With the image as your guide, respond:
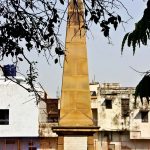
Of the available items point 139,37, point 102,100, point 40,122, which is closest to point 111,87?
point 102,100

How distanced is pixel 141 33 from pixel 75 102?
34.4ft

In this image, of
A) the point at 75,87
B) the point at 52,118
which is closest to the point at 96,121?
the point at 52,118

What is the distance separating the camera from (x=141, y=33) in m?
6.57

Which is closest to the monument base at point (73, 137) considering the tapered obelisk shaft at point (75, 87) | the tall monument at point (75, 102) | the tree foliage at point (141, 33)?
the tall monument at point (75, 102)

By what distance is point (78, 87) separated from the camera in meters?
17.1

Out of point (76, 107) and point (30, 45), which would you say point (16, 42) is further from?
point (76, 107)

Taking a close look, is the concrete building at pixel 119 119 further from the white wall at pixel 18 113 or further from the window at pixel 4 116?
the window at pixel 4 116

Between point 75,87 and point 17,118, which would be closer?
point 75,87

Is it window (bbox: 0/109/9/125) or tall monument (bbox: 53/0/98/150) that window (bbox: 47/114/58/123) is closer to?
window (bbox: 0/109/9/125)

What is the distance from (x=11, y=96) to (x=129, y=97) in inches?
285

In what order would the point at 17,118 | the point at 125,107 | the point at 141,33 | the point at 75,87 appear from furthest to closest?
the point at 125,107 → the point at 17,118 → the point at 75,87 → the point at 141,33

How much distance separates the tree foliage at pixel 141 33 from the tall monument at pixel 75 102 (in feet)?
31.7

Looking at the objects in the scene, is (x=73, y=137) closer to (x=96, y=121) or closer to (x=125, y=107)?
(x=96, y=121)

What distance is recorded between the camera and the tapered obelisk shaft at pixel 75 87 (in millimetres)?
16891
